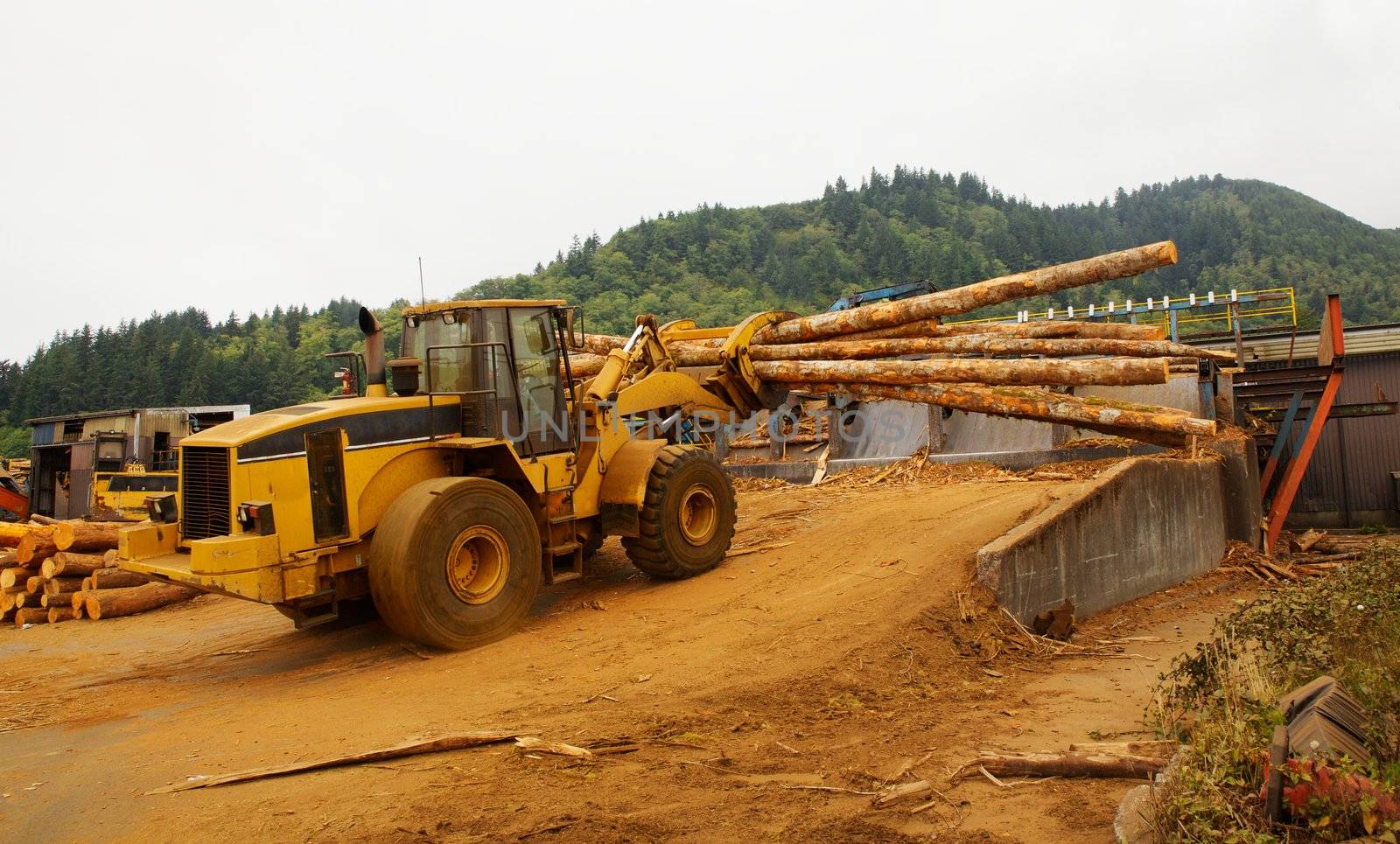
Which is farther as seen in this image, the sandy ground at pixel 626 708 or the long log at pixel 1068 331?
the long log at pixel 1068 331

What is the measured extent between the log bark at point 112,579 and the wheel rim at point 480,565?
5.81 meters

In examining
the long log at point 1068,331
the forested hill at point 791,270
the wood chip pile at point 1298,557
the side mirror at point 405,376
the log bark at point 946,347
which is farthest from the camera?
the forested hill at point 791,270

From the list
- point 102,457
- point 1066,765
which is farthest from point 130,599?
point 102,457

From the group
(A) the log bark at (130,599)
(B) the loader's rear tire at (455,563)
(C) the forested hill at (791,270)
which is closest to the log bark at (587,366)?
(B) the loader's rear tire at (455,563)

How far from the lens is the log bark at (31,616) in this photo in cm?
1140

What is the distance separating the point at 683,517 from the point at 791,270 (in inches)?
2669

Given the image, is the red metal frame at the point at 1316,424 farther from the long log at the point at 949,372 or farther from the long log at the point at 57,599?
the long log at the point at 57,599

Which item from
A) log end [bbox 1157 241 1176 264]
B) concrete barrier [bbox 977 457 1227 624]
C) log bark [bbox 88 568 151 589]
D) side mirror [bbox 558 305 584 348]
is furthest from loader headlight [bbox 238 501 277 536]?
log end [bbox 1157 241 1176 264]

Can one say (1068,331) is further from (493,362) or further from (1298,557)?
(1298,557)

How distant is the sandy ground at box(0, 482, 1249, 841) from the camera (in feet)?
15.7

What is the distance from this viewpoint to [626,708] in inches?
254

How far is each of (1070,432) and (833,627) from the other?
8.03m

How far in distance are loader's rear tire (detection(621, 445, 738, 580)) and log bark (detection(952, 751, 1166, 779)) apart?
177 inches

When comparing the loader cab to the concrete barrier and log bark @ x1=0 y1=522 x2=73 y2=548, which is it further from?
log bark @ x1=0 y1=522 x2=73 y2=548
